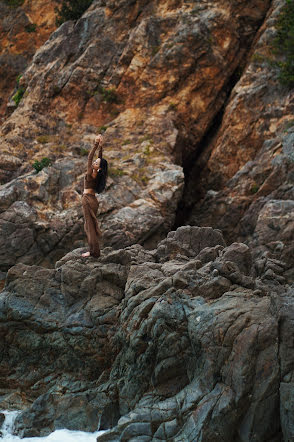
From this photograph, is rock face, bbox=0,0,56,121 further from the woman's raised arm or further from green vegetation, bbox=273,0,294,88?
the woman's raised arm

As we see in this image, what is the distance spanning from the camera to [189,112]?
83.4 feet

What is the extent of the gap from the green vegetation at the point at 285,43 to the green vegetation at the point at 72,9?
12449mm

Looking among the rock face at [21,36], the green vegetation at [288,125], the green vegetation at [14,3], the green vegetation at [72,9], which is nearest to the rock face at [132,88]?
the green vegetation at [72,9]

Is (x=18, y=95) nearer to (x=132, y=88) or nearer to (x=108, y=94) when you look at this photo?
(x=108, y=94)

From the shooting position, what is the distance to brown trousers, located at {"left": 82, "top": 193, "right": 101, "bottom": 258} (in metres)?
13.7

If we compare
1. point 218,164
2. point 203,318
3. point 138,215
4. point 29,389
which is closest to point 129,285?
point 203,318

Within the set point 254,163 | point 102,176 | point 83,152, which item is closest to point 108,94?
point 83,152

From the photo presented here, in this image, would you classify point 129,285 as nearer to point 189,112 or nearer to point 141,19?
point 189,112

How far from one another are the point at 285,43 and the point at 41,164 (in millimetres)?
14558

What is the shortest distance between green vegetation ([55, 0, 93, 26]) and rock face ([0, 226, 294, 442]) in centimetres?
2113

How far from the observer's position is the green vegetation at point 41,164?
21.6 m

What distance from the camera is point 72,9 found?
29766 millimetres

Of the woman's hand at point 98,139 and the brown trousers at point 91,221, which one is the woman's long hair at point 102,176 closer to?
the brown trousers at point 91,221

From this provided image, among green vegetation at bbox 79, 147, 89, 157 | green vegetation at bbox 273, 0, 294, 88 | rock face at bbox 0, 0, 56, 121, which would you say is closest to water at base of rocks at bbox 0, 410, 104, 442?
green vegetation at bbox 79, 147, 89, 157
